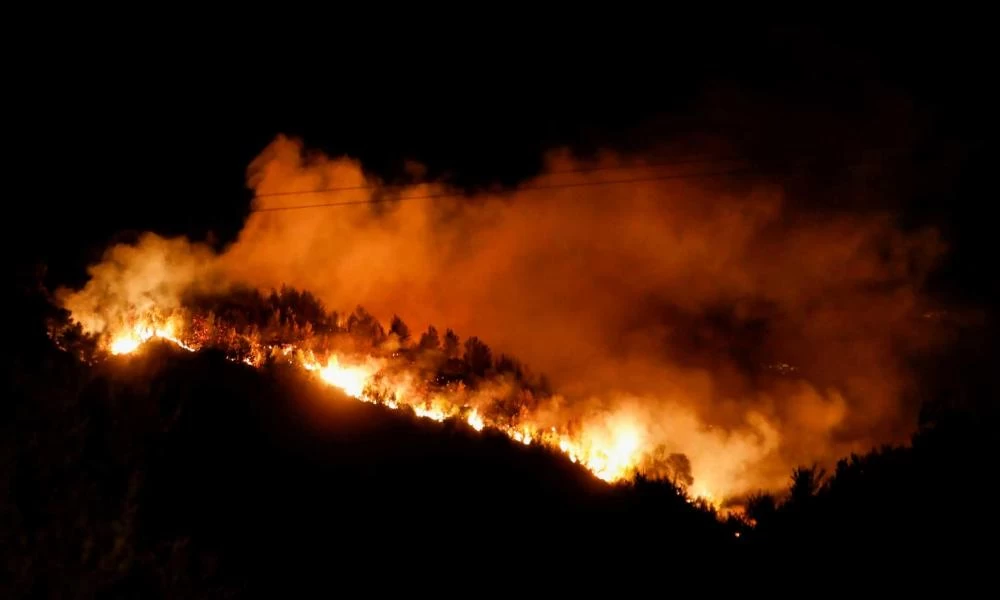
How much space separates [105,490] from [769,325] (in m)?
15.1

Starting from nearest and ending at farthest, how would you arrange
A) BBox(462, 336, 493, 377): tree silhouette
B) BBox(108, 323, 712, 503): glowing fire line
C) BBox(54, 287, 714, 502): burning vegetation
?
BBox(108, 323, 712, 503): glowing fire line → BBox(54, 287, 714, 502): burning vegetation → BBox(462, 336, 493, 377): tree silhouette

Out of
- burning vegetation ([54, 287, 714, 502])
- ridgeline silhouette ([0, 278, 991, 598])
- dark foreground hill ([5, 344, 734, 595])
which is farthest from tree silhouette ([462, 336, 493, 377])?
dark foreground hill ([5, 344, 734, 595])

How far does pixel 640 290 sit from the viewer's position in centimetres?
1745

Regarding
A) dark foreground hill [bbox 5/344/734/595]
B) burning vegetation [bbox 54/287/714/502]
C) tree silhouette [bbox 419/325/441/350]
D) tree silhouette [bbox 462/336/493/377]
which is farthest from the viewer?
tree silhouette [bbox 462/336/493/377]

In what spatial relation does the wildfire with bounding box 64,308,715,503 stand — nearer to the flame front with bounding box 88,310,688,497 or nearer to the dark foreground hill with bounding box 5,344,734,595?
the flame front with bounding box 88,310,688,497

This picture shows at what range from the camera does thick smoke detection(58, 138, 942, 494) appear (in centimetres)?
1543

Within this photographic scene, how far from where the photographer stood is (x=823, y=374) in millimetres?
16719

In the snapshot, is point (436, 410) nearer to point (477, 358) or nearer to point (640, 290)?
point (477, 358)

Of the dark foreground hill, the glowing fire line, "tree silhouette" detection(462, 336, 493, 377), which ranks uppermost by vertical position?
"tree silhouette" detection(462, 336, 493, 377)

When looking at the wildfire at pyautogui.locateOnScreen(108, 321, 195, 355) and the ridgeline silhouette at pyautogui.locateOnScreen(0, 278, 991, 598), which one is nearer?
the ridgeline silhouette at pyautogui.locateOnScreen(0, 278, 991, 598)

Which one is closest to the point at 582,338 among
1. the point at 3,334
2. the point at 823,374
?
the point at 823,374

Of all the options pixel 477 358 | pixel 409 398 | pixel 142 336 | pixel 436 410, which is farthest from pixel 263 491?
pixel 477 358

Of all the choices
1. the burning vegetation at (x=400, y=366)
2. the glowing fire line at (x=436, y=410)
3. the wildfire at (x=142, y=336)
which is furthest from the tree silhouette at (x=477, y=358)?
the wildfire at (x=142, y=336)

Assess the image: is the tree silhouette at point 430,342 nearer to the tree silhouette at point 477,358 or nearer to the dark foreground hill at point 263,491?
the tree silhouette at point 477,358
